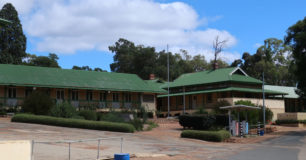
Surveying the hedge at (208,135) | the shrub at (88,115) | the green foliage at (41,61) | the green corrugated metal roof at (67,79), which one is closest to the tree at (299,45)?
the hedge at (208,135)

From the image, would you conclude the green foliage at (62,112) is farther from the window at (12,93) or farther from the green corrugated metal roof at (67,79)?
the window at (12,93)

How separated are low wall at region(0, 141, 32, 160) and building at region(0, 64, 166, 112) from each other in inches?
1126

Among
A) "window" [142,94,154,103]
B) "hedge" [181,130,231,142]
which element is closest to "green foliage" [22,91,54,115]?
"hedge" [181,130,231,142]

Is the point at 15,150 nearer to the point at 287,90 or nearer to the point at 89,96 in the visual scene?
the point at 89,96

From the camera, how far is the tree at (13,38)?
61688mm

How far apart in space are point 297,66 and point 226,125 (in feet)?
34.2

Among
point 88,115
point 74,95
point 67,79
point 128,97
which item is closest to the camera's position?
point 88,115

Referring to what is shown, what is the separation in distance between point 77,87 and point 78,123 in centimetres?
1407

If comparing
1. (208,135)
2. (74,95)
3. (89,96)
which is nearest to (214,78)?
(89,96)

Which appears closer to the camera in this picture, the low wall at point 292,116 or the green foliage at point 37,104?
the green foliage at point 37,104

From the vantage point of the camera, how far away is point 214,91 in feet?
161

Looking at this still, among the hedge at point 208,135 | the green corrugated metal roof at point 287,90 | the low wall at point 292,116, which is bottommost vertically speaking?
the hedge at point 208,135

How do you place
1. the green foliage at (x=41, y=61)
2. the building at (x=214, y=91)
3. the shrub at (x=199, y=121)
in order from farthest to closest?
1. the green foliage at (x=41, y=61)
2. the building at (x=214, y=91)
3. the shrub at (x=199, y=121)

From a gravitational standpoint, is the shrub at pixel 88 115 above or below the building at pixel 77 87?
below
